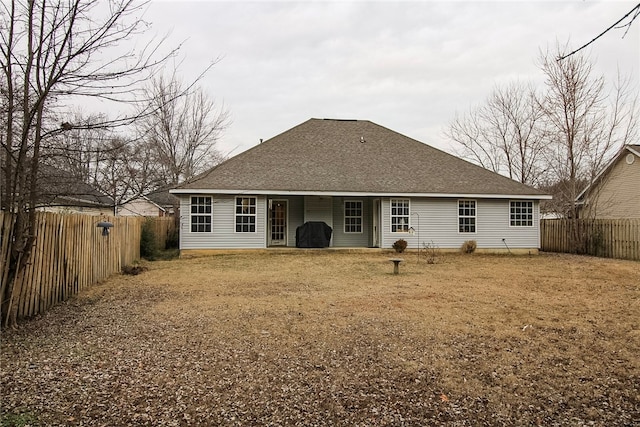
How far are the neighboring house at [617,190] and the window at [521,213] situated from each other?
12.4 feet

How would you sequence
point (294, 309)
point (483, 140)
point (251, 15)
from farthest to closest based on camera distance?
point (483, 140), point (251, 15), point (294, 309)

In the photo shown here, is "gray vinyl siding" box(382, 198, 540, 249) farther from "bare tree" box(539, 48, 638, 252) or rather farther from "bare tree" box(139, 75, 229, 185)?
"bare tree" box(139, 75, 229, 185)

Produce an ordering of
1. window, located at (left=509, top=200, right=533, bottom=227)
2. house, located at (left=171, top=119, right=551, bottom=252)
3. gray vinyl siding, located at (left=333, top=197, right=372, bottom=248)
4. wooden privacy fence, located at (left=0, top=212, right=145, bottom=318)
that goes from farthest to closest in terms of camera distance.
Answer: gray vinyl siding, located at (left=333, top=197, right=372, bottom=248), window, located at (left=509, top=200, right=533, bottom=227), house, located at (left=171, top=119, right=551, bottom=252), wooden privacy fence, located at (left=0, top=212, right=145, bottom=318)

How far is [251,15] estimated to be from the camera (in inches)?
306

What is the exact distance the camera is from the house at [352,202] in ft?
53.0

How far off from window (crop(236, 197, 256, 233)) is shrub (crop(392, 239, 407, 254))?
18.5ft

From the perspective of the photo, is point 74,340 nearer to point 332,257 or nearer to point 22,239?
point 22,239

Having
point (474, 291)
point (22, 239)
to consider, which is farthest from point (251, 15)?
point (474, 291)

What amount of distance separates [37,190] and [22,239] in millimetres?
713

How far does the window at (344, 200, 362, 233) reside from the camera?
18297mm

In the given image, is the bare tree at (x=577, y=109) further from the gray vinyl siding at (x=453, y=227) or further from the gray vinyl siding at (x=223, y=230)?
the gray vinyl siding at (x=223, y=230)

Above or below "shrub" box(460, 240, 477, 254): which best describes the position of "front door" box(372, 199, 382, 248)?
above

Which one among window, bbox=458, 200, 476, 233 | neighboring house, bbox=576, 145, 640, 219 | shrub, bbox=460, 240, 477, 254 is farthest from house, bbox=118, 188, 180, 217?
neighboring house, bbox=576, 145, 640, 219

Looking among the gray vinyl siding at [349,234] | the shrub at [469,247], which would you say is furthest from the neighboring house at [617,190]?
the gray vinyl siding at [349,234]
